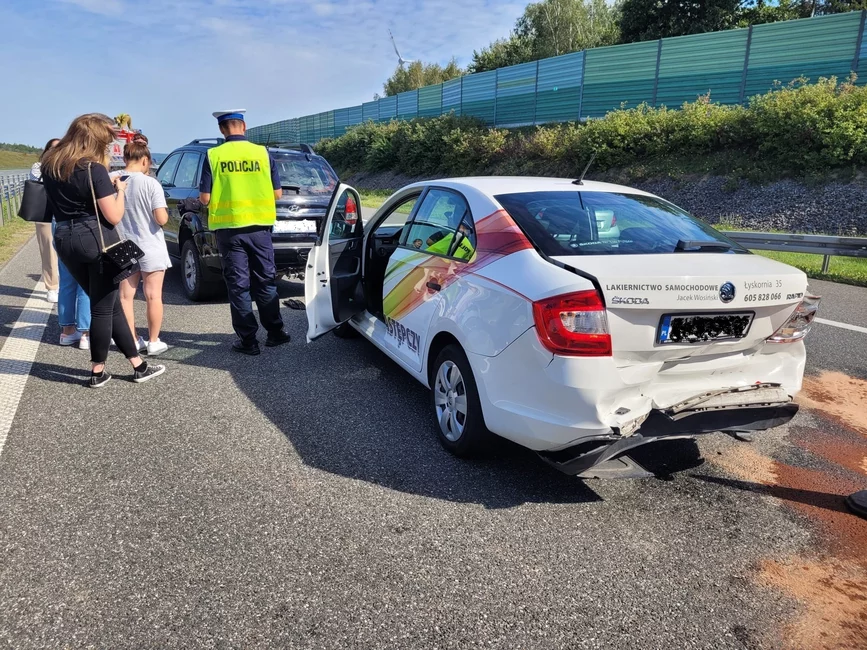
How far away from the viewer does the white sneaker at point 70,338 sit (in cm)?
559

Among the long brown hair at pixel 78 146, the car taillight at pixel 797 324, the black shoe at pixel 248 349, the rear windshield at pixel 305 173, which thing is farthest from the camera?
the rear windshield at pixel 305 173

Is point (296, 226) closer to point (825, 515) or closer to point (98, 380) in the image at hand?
point (98, 380)

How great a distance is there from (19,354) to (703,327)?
5386 millimetres

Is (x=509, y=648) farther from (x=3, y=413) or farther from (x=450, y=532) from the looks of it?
(x=3, y=413)

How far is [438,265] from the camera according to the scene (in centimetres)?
376

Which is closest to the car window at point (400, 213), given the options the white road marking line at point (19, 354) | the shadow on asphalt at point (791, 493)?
the shadow on asphalt at point (791, 493)

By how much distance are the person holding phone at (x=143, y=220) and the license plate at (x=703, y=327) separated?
13.0ft

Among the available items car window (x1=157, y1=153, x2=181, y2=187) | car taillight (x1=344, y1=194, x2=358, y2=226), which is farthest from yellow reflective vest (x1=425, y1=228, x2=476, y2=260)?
car window (x1=157, y1=153, x2=181, y2=187)

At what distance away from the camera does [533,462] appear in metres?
3.54

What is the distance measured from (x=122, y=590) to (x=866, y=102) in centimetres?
1645

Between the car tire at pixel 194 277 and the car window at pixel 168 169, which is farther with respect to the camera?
Result: the car window at pixel 168 169

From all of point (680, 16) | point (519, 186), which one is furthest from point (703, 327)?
point (680, 16)

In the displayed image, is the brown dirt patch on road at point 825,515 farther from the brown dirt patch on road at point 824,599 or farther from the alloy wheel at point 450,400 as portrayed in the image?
the alloy wheel at point 450,400

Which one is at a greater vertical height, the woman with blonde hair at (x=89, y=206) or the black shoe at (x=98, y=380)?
the woman with blonde hair at (x=89, y=206)
